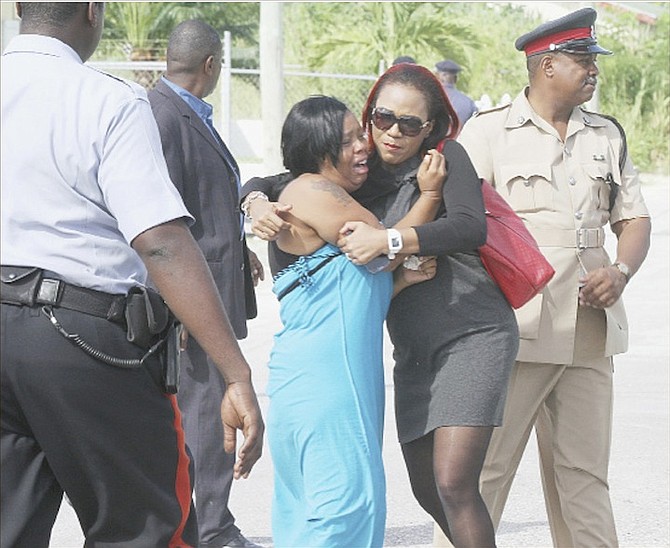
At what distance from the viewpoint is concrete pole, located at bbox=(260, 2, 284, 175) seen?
1419cm

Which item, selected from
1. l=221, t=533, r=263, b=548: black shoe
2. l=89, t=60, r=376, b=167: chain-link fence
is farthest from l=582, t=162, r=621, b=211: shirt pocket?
l=89, t=60, r=376, b=167: chain-link fence

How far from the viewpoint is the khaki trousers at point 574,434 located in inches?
178

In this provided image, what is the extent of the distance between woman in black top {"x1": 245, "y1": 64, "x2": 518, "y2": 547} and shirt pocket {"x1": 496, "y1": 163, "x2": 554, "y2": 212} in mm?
463

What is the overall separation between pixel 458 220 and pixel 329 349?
20.6 inches

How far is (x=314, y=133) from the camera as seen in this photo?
4.00m

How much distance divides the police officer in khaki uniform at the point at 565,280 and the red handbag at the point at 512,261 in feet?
1.41

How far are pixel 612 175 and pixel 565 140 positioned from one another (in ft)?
0.66

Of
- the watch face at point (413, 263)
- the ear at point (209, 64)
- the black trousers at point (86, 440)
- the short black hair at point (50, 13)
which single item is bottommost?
the black trousers at point (86, 440)

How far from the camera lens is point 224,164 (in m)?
5.38

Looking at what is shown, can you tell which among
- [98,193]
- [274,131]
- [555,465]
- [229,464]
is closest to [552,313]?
[555,465]

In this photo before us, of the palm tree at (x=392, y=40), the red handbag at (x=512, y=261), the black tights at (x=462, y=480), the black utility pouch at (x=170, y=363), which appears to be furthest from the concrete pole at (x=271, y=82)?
the palm tree at (x=392, y=40)

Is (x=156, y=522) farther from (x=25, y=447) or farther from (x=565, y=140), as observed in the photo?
(x=565, y=140)

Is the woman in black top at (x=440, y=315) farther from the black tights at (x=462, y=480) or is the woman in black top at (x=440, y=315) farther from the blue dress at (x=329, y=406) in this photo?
the blue dress at (x=329, y=406)

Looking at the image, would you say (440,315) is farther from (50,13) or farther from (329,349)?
(50,13)
